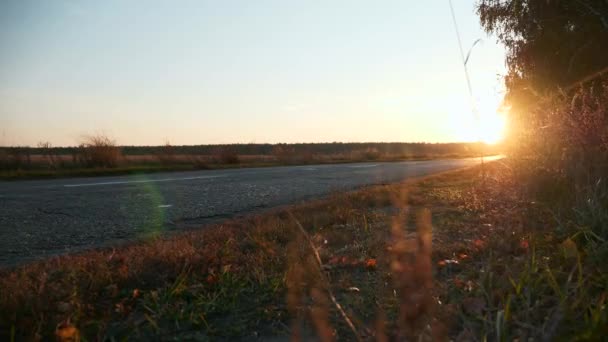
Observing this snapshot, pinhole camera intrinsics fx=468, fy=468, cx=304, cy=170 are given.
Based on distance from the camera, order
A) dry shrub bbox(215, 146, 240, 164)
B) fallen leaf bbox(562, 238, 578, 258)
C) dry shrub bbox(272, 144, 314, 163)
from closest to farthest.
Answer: fallen leaf bbox(562, 238, 578, 258) < dry shrub bbox(215, 146, 240, 164) < dry shrub bbox(272, 144, 314, 163)

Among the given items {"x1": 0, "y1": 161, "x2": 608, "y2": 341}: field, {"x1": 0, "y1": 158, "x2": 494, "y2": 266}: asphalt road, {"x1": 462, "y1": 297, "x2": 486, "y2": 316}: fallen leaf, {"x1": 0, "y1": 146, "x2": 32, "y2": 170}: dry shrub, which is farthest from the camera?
{"x1": 0, "y1": 146, "x2": 32, "y2": 170}: dry shrub

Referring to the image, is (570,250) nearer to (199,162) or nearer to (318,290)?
(318,290)

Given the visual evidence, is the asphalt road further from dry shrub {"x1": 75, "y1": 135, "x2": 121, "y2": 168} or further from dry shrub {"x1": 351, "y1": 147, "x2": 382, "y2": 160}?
dry shrub {"x1": 351, "y1": 147, "x2": 382, "y2": 160}

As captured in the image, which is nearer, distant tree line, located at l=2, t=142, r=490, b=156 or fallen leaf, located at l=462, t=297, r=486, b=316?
fallen leaf, located at l=462, t=297, r=486, b=316

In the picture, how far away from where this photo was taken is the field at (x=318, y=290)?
70.9 inches

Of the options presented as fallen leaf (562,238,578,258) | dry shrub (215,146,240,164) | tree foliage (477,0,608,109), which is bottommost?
fallen leaf (562,238,578,258)

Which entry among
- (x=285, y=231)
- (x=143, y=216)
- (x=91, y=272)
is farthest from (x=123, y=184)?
(x=91, y=272)

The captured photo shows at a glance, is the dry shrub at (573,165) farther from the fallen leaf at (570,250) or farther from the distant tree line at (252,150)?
the distant tree line at (252,150)

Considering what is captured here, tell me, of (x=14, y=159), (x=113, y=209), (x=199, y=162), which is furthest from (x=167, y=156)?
(x=113, y=209)

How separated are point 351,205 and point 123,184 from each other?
5397 millimetres

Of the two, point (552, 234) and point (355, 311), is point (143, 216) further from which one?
point (552, 234)

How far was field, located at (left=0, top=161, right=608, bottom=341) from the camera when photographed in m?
1.80

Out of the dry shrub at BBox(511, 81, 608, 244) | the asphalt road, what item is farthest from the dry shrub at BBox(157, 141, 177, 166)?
the dry shrub at BBox(511, 81, 608, 244)

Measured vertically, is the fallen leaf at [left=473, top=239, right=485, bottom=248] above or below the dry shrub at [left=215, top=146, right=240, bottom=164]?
below
